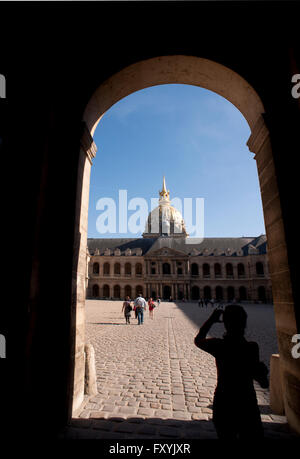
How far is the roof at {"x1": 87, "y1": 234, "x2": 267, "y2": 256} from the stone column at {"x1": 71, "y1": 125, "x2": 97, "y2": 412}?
55.7 meters

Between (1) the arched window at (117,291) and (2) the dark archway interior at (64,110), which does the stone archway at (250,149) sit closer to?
(2) the dark archway interior at (64,110)

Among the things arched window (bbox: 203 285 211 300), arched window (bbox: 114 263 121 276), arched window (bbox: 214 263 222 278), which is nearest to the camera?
arched window (bbox: 203 285 211 300)

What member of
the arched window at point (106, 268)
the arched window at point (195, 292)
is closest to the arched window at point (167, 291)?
the arched window at point (195, 292)

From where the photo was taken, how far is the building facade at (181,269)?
55.7 m

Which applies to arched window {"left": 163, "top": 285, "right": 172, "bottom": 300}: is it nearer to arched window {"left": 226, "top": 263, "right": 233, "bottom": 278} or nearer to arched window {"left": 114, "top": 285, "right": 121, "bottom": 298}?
arched window {"left": 114, "top": 285, "right": 121, "bottom": 298}

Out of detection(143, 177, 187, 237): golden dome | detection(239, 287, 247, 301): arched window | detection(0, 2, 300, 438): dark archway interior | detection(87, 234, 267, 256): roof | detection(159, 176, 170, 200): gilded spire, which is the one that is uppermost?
detection(159, 176, 170, 200): gilded spire

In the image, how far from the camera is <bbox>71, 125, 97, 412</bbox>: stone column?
12.3ft

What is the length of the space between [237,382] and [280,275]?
6.62 ft

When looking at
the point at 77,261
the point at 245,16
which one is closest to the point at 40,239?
the point at 77,261

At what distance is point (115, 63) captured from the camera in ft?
14.2

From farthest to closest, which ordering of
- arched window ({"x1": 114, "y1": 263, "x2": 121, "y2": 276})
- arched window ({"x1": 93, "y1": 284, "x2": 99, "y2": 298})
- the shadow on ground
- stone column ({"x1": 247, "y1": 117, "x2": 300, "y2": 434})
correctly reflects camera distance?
arched window ({"x1": 114, "y1": 263, "x2": 121, "y2": 276})
arched window ({"x1": 93, "y1": 284, "x2": 99, "y2": 298})
stone column ({"x1": 247, "y1": 117, "x2": 300, "y2": 434})
the shadow on ground

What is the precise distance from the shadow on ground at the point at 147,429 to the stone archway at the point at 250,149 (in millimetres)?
296

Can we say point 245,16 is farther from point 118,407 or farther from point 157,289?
point 157,289

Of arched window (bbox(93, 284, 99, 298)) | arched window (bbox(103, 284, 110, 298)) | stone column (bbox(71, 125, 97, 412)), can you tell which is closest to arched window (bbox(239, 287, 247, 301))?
arched window (bbox(103, 284, 110, 298))
